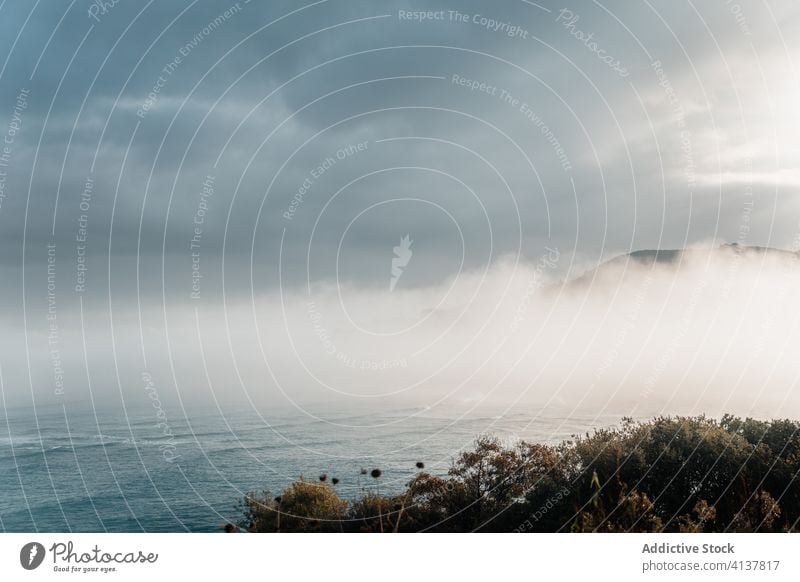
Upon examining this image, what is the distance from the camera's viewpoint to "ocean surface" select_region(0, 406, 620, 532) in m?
80.0

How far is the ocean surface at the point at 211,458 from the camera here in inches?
3150

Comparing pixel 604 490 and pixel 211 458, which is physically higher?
pixel 604 490

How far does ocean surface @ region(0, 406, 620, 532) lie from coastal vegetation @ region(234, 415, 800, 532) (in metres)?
29.8

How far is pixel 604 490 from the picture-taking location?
→ 25.1 metres

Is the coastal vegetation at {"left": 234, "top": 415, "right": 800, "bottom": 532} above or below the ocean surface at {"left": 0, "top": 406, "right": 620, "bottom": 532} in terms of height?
above

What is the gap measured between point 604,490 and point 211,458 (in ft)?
289

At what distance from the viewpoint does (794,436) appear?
90.9 feet

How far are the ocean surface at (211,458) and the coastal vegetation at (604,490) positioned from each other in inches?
1173

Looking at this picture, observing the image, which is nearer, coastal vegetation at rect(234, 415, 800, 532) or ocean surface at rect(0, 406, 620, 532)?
coastal vegetation at rect(234, 415, 800, 532)
